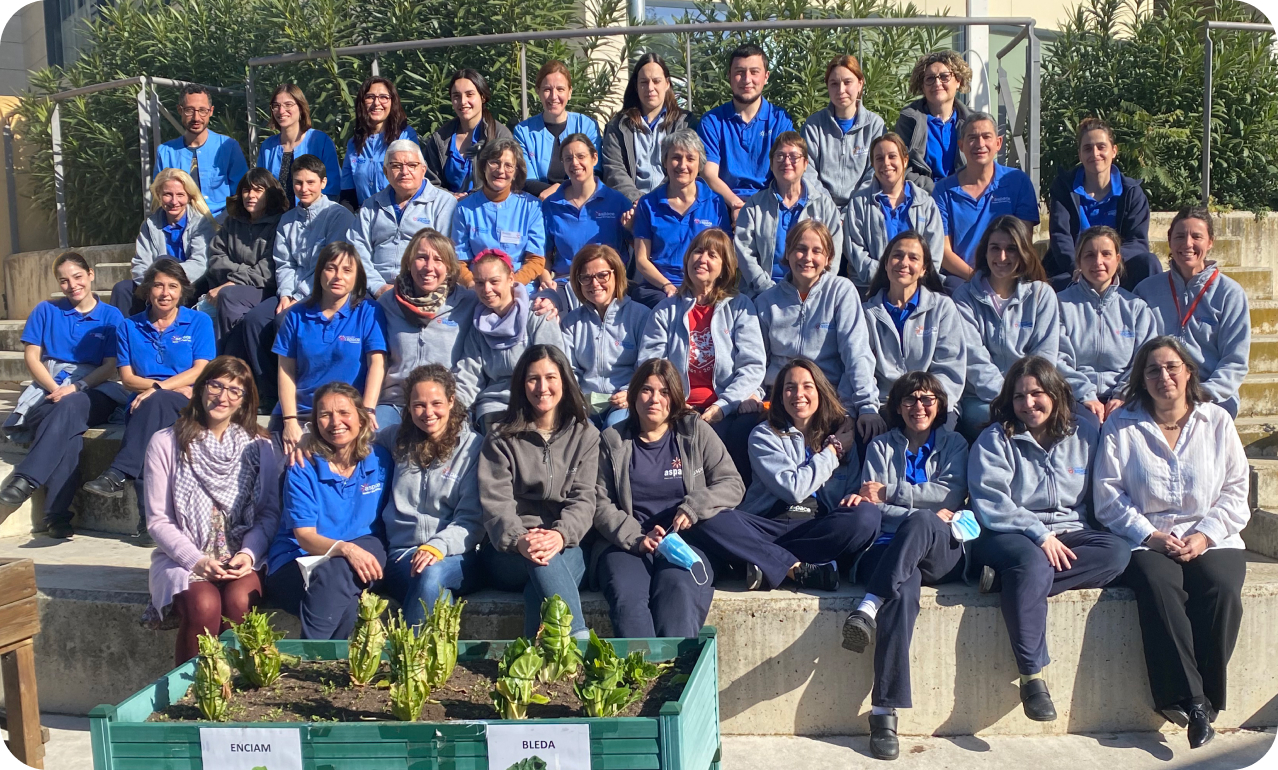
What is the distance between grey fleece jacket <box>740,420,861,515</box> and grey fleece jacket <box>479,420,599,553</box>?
71 cm

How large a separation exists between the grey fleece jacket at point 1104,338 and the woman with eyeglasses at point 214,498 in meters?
3.74

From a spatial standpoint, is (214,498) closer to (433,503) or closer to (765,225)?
(433,503)

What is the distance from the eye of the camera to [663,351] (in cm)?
569

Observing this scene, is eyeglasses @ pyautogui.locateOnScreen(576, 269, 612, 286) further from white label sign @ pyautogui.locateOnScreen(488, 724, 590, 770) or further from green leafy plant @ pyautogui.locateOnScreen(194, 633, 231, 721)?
white label sign @ pyautogui.locateOnScreen(488, 724, 590, 770)

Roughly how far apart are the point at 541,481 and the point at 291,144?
3.78m

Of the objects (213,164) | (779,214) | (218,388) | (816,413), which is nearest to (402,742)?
(218,388)

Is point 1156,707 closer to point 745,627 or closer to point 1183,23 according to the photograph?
point 745,627

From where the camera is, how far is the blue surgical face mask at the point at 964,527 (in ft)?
15.5

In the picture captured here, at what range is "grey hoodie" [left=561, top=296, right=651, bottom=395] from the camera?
19.0 feet

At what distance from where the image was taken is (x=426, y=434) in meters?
4.89

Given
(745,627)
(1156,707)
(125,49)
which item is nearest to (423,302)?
(745,627)

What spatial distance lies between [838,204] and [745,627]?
314 cm

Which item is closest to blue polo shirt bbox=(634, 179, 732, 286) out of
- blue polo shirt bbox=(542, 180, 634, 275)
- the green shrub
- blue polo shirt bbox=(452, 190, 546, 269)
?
blue polo shirt bbox=(542, 180, 634, 275)

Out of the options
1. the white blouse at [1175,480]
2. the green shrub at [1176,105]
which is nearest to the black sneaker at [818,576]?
the white blouse at [1175,480]
